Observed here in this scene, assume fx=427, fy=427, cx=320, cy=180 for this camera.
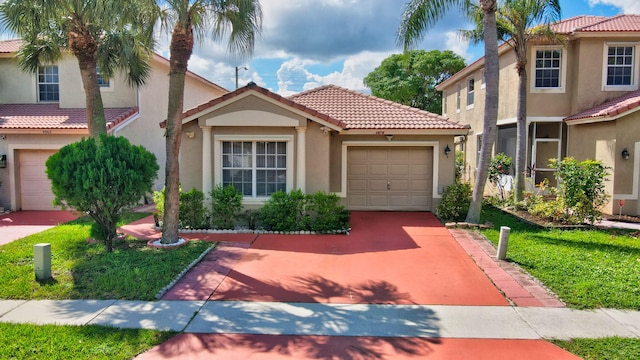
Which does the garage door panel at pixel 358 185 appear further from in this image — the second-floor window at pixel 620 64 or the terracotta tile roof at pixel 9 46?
the terracotta tile roof at pixel 9 46

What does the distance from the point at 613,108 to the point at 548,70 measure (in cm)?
366

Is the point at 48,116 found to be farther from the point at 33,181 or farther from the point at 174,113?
the point at 174,113

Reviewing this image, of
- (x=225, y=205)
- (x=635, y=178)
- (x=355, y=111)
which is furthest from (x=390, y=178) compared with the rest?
(x=635, y=178)

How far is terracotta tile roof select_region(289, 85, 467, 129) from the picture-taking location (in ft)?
47.3

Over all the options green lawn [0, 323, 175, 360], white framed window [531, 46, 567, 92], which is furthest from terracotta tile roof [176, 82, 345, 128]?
white framed window [531, 46, 567, 92]

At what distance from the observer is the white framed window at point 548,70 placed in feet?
55.6

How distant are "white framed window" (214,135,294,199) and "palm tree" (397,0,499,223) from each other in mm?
5263

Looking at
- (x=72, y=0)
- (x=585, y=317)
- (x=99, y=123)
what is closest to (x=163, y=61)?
(x=99, y=123)

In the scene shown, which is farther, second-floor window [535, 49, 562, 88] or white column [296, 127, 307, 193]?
second-floor window [535, 49, 562, 88]

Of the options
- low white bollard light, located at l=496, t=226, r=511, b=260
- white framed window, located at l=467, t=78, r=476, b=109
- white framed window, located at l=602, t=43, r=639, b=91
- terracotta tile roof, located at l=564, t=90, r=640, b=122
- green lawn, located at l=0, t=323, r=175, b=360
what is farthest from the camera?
white framed window, located at l=467, t=78, r=476, b=109

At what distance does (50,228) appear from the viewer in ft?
42.4

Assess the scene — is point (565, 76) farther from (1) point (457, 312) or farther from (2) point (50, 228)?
(2) point (50, 228)

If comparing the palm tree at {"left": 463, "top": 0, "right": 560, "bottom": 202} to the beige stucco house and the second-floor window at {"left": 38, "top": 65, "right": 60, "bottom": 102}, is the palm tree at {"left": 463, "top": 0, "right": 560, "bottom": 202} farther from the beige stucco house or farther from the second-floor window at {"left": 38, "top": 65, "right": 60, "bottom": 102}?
the second-floor window at {"left": 38, "top": 65, "right": 60, "bottom": 102}

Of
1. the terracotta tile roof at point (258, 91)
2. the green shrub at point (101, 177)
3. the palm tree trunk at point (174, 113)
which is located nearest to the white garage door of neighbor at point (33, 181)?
the terracotta tile roof at point (258, 91)
